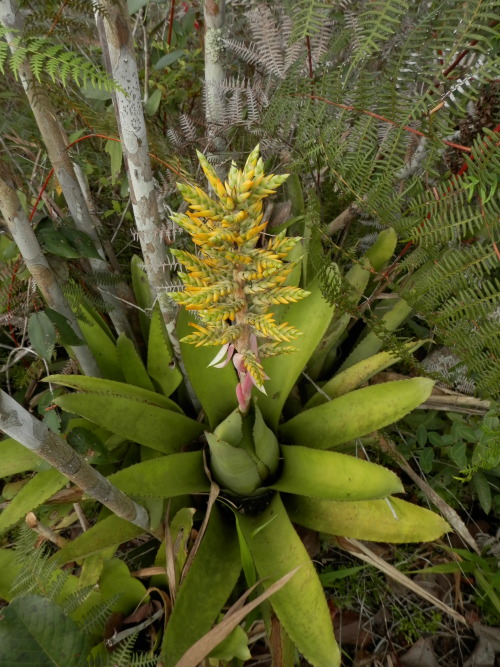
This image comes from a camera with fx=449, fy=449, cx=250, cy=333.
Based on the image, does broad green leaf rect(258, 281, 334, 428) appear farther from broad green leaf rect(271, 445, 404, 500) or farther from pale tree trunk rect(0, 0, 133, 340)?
pale tree trunk rect(0, 0, 133, 340)

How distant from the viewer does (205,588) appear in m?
1.10

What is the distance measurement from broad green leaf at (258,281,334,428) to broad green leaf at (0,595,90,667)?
0.72m

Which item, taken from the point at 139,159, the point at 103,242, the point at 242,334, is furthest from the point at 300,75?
the point at 242,334

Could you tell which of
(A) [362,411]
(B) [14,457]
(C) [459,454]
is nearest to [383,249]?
(A) [362,411]

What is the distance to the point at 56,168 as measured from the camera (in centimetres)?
120

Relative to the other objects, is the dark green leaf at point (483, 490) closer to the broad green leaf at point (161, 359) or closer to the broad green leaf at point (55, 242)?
the broad green leaf at point (161, 359)

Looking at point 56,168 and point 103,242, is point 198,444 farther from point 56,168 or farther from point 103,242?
point 56,168

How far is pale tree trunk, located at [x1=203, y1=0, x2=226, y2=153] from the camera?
49.3 inches

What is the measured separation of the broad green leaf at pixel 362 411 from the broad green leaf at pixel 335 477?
11cm

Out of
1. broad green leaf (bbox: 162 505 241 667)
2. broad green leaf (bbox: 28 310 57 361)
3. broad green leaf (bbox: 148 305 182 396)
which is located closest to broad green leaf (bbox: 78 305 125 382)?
broad green leaf (bbox: 148 305 182 396)

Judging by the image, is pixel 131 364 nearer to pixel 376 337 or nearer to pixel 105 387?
pixel 105 387

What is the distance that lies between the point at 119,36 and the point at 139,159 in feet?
0.73

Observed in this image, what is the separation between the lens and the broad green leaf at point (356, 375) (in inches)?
52.2

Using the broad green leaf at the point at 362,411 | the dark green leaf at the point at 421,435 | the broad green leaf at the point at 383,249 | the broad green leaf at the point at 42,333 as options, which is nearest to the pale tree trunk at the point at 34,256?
the broad green leaf at the point at 42,333
